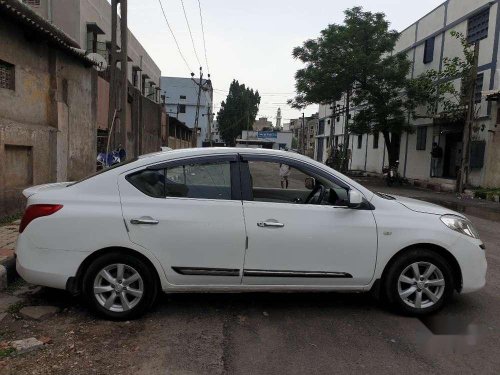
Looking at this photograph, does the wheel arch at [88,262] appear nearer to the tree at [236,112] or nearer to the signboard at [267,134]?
the signboard at [267,134]

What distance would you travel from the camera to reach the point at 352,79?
930 inches

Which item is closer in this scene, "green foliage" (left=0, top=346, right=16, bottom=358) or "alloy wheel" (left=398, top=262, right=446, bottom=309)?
"green foliage" (left=0, top=346, right=16, bottom=358)

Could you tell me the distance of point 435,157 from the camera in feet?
76.9

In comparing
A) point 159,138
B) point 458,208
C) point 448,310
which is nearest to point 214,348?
point 448,310

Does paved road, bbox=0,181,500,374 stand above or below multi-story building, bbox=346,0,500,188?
below

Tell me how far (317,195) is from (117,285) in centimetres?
213

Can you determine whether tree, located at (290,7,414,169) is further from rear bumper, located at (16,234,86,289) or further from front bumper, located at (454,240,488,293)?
rear bumper, located at (16,234,86,289)

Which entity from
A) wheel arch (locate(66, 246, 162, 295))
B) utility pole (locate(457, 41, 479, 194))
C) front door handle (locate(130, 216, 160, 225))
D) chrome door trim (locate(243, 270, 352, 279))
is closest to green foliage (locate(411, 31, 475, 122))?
utility pole (locate(457, 41, 479, 194))

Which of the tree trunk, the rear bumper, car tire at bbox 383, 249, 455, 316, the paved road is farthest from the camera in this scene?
the tree trunk

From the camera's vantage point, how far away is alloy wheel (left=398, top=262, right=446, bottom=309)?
4320 mm

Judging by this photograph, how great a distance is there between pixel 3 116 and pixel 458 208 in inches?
505

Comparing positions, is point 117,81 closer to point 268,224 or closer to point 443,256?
point 268,224

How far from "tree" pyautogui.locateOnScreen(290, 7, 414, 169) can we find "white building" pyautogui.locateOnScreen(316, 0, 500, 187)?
201 centimetres

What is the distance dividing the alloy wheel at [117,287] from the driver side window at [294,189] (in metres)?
1.36
